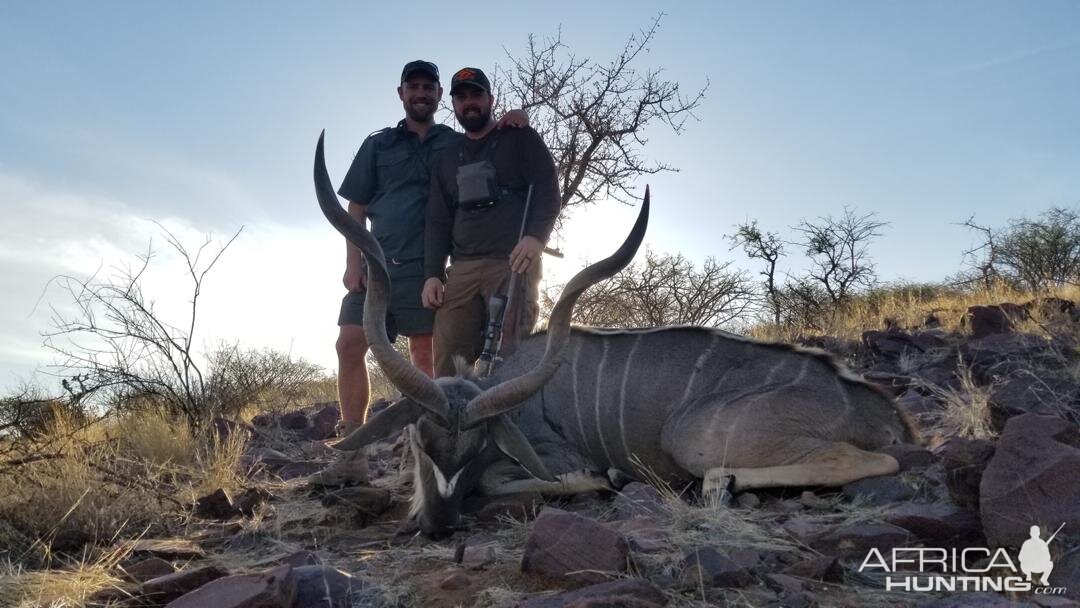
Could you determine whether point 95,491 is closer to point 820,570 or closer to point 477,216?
point 477,216

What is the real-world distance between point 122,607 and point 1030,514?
7.77ft

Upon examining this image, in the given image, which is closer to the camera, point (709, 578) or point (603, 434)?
point (709, 578)

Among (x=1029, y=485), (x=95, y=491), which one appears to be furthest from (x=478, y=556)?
(x=95, y=491)

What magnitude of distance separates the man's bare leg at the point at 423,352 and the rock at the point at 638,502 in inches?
82.1

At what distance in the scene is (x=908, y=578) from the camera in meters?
2.07

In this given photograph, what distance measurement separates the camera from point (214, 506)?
3.50 m

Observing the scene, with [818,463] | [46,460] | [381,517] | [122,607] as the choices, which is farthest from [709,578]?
[46,460]

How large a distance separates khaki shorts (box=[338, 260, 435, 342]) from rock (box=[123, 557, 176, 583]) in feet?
8.10

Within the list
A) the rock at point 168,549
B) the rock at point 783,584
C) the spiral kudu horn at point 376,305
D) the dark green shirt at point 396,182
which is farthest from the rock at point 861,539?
the dark green shirt at point 396,182

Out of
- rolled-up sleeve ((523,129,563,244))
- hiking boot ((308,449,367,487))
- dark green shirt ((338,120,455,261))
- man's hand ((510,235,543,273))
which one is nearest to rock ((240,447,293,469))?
hiking boot ((308,449,367,487))

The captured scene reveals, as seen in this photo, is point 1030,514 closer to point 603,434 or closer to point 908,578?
point 908,578

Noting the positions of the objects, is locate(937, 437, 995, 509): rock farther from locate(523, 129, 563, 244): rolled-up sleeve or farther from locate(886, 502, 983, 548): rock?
locate(523, 129, 563, 244): rolled-up sleeve

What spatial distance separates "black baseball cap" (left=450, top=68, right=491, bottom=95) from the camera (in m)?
4.71

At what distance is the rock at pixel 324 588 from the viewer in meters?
2.12
